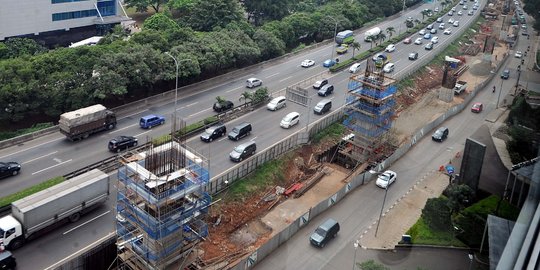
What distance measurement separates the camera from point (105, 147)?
127 ft

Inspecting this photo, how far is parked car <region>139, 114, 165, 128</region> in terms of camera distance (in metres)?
42.5

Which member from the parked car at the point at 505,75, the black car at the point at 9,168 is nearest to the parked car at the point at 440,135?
the parked car at the point at 505,75

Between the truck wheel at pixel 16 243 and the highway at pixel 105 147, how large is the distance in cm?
30

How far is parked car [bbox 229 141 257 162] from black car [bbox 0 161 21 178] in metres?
14.6

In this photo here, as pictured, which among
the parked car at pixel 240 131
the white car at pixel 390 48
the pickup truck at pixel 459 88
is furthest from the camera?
the white car at pixel 390 48

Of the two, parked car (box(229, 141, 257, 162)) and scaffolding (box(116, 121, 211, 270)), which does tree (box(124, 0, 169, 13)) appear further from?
scaffolding (box(116, 121, 211, 270))

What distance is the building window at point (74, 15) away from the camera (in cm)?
6394

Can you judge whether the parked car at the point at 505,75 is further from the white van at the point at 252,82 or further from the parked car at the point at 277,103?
the white van at the point at 252,82

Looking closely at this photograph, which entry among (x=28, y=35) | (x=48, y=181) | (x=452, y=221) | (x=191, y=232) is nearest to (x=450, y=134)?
(x=452, y=221)

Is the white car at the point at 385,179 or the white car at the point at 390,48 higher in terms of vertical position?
the white car at the point at 390,48

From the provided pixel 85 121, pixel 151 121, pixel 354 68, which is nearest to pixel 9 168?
pixel 85 121

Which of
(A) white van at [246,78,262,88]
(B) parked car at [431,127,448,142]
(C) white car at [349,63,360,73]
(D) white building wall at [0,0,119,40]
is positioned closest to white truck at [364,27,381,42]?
(C) white car at [349,63,360,73]

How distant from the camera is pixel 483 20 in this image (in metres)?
101

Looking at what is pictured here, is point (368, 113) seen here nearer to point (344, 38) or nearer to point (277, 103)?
point (277, 103)
